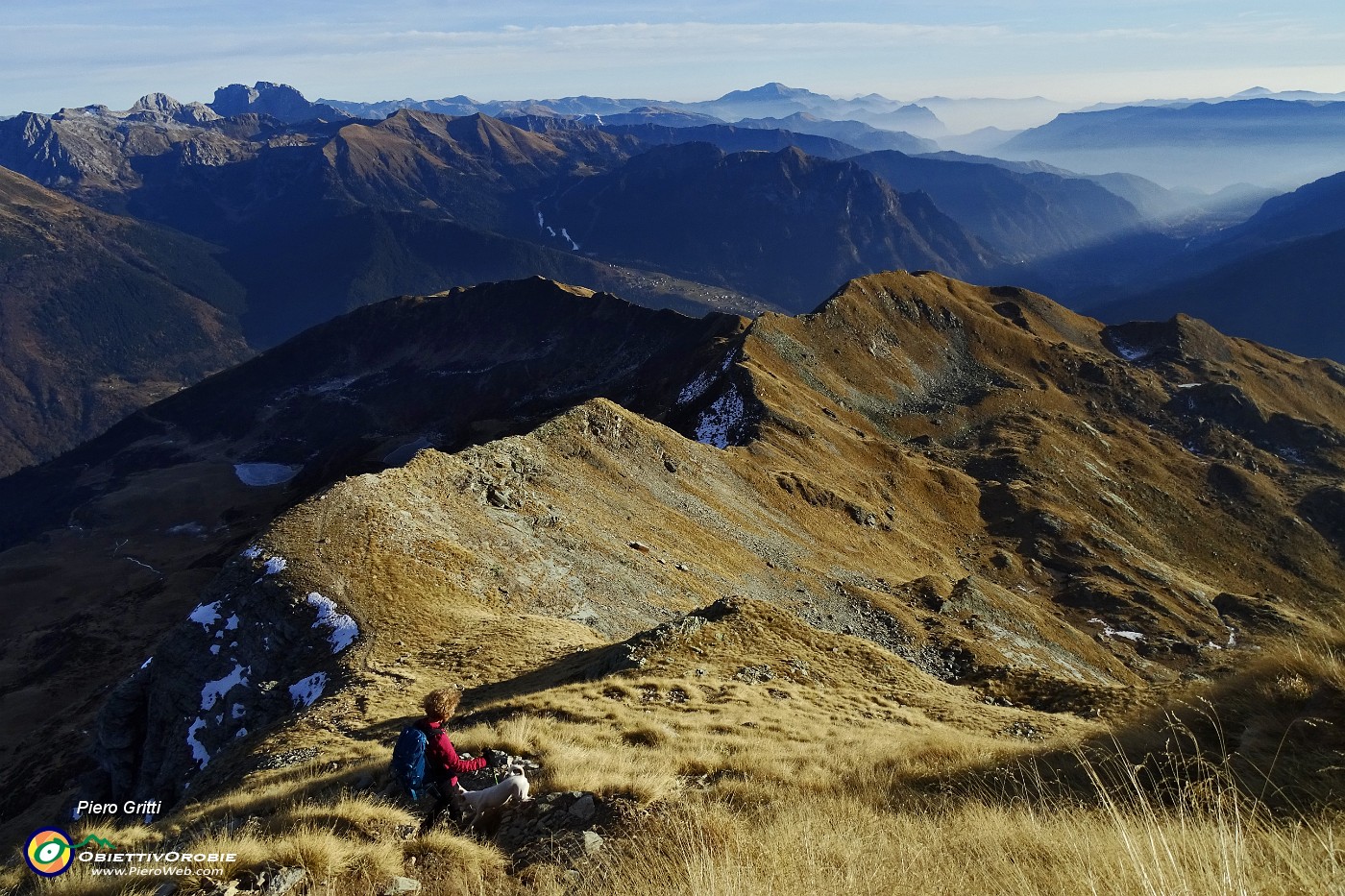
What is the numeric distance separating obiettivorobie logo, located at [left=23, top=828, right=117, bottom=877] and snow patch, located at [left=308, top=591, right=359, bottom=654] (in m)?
15.7

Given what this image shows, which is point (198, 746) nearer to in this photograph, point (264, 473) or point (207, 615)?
point (207, 615)

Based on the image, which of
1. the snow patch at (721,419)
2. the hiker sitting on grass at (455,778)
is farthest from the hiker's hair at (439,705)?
the snow patch at (721,419)

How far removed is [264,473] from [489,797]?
457ft

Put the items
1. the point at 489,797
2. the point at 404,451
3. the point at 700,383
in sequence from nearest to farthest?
the point at 489,797
the point at 700,383
the point at 404,451

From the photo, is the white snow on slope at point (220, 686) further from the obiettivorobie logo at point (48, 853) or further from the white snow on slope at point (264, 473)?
the white snow on slope at point (264, 473)

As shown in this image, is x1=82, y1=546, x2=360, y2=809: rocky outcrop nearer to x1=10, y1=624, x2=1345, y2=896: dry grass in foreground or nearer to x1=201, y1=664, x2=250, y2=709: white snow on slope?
x1=201, y1=664, x2=250, y2=709: white snow on slope

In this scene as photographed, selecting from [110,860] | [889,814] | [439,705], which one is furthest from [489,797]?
[889,814]

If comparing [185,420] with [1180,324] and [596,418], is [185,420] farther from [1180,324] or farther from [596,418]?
[1180,324]

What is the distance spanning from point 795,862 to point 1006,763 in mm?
5414

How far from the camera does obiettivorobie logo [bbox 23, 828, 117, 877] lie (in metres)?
7.11

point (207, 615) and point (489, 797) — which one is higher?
point (489, 797)

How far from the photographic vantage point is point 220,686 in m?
23.5

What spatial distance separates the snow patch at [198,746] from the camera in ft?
72.0

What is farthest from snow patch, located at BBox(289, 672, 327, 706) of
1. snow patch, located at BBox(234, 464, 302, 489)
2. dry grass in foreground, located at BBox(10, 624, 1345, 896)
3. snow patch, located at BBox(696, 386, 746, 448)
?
snow patch, located at BBox(234, 464, 302, 489)
